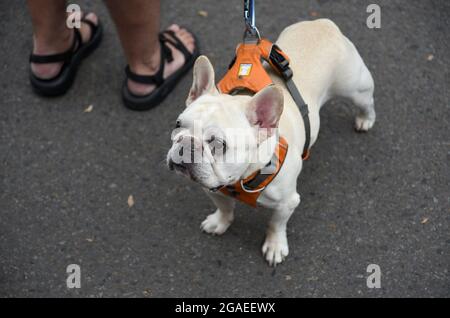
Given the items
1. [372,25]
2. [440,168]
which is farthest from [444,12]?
[440,168]

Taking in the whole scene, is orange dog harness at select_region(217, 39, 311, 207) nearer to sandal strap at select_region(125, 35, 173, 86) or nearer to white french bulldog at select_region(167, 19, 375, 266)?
white french bulldog at select_region(167, 19, 375, 266)

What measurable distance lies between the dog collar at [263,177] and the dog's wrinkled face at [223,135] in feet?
0.29

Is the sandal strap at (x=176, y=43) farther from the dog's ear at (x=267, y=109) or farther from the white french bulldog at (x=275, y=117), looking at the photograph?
the dog's ear at (x=267, y=109)

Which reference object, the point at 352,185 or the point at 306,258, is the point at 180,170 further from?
the point at 352,185

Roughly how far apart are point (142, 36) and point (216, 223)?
120cm

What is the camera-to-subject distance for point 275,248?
303cm

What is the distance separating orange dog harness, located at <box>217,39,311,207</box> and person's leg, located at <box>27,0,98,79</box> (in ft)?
4.31

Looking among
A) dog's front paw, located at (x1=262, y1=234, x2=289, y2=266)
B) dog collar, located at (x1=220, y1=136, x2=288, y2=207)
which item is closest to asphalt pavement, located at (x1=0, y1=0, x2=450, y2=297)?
dog's front paw, located at (x1=262, y1=234, x2=289, y2=266)

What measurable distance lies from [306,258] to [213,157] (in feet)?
3.89

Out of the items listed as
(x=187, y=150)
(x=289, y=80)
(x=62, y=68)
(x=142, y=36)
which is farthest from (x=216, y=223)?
(x=62, y=68)

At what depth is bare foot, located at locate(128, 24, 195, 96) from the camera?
11.8 ft

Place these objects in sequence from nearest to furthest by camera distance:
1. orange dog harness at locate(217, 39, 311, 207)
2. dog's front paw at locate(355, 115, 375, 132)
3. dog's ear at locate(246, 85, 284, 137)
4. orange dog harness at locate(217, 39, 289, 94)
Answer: dog's ear at locate(246, 85, 284, 137)
orange dog harness at locate(217, 39, 311, 207)
orange dog harness at locate(217, 39, 289, 94)
dog's front paw at locate(355, 115, 375, 132)

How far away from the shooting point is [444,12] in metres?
3.96
